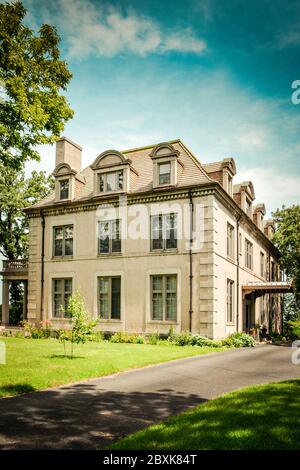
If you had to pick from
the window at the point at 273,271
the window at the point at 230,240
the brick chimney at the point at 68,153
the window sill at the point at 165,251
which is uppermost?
the brick chimney at the point at 68,153

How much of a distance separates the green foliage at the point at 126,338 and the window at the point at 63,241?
6.78 m

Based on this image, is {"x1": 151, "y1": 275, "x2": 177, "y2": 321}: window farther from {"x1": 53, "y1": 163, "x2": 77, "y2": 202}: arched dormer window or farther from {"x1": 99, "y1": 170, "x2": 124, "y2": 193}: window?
{"x1": 53, "y1": 163, "x2": 77, "y2": 202}: arched dormer window

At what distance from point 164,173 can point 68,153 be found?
8.77 metres

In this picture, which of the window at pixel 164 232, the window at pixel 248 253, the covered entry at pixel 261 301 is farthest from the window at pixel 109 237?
the window at pixel 248 253

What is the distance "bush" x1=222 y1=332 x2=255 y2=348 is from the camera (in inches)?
864

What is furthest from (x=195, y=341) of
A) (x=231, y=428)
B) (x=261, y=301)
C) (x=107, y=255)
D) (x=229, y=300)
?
(x=261, y=301)

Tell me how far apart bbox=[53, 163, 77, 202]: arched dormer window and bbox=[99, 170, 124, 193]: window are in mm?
2276

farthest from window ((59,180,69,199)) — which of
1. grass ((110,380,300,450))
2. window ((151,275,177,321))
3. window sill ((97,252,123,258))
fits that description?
grass ((110,380,300,450))

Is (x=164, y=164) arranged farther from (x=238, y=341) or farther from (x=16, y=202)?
(x=16, y=202)

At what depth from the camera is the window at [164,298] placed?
23.4 meters

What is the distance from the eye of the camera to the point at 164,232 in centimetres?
2395

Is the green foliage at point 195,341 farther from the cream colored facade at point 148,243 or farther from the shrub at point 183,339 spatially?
the cream colored facade at point 148,243

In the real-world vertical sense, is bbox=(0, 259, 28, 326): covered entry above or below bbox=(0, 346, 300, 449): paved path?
above
